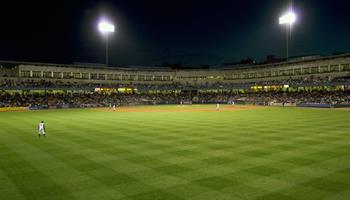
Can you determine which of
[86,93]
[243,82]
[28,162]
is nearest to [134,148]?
[28,162]

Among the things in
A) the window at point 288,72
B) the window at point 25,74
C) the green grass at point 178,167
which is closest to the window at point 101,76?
the window at point 25,74

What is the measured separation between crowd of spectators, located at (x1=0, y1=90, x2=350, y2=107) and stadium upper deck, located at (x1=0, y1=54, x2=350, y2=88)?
4088 millimetres

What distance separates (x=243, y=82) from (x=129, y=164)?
306 ft

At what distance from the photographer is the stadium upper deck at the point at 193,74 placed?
255 feet

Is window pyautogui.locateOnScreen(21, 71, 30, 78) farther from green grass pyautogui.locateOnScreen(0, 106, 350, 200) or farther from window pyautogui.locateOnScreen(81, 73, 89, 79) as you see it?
green grass pyautogui.locateOnScreen(0, 106, 350, 200)

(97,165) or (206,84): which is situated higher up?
(206,84)

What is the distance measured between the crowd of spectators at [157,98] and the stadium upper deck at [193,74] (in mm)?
4088

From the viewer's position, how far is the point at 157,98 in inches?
3789

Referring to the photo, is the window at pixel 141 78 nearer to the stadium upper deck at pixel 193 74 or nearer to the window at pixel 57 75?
the stadium upper deck at pixel 193 74

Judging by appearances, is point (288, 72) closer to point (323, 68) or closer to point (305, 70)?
point (305, 70)

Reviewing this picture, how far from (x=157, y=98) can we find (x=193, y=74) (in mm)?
21697

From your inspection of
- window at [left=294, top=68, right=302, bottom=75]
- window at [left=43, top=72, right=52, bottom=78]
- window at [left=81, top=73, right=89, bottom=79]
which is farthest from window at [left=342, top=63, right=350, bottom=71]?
window at [left=43, top=72, right=52, bottom=78]

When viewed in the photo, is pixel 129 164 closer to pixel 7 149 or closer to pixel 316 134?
pixel 7 149

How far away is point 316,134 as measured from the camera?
21.6m
